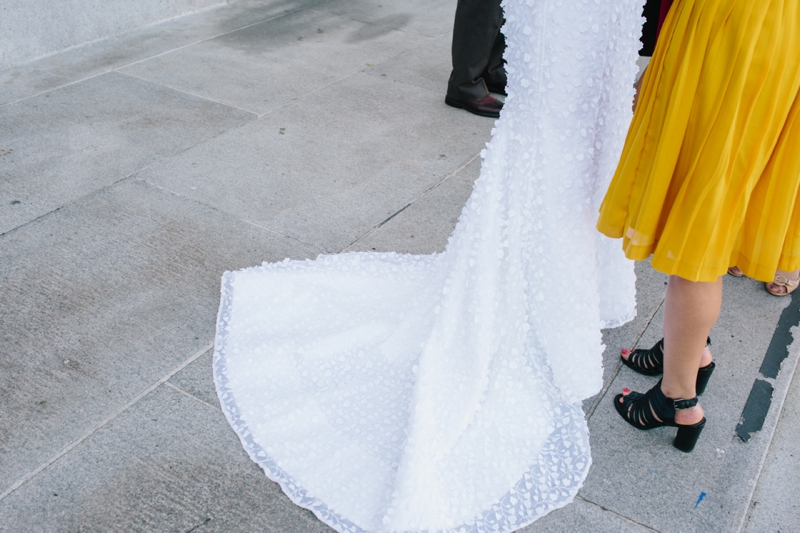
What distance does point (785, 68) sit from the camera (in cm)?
161

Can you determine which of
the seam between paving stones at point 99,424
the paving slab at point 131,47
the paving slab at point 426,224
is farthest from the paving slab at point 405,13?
the seam between paving stones at point 99,424

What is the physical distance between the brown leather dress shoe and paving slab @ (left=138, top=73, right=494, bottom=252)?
62 millimetres

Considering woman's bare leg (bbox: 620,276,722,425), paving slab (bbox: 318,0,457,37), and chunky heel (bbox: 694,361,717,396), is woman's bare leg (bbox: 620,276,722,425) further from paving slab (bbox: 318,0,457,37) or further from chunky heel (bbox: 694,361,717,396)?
paving slab (bbox: 318,0,457,37)

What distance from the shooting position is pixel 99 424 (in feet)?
7.39

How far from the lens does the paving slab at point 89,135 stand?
140 inches

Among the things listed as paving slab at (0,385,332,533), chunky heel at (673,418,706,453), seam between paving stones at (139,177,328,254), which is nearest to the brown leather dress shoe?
seam between paving stones at (139,177,328,254)

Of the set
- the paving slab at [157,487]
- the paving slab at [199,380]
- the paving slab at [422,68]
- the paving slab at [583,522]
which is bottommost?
the paving slab at [157,487]

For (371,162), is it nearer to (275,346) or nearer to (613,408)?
(275,346)

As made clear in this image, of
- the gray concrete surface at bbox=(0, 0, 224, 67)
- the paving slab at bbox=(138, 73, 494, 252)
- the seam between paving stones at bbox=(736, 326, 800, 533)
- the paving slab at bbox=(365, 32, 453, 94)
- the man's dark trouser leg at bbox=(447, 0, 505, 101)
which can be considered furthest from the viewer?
the paving slab at bbox=(365, 32, 453, 94)

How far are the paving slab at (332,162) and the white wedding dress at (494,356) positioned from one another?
97 cm

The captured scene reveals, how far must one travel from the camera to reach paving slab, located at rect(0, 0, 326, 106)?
487 centimetres

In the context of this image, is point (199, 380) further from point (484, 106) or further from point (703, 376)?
point (484, 106)

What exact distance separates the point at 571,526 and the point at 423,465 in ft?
1.55

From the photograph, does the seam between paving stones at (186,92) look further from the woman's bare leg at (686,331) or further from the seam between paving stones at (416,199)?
the woman's bare leg at (686,331)
